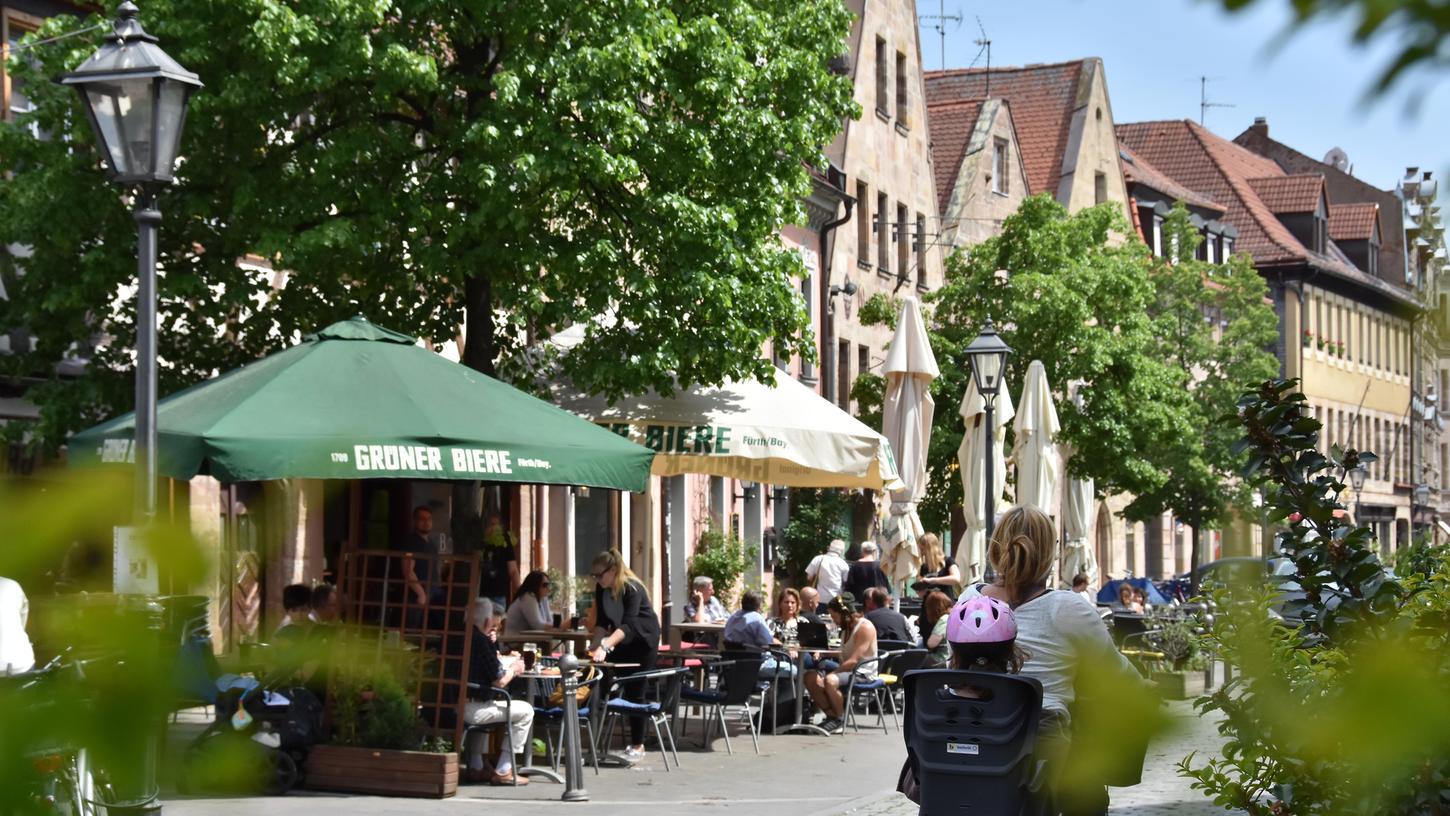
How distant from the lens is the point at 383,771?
12.3m

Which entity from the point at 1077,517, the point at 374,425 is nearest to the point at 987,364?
the point at 374,425

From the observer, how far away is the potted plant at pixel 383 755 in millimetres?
12219

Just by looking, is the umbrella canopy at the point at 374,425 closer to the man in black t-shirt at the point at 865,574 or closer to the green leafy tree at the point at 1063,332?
the man in black t-shirt at the point at 865,574

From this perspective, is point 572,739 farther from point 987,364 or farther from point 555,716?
point 987,364

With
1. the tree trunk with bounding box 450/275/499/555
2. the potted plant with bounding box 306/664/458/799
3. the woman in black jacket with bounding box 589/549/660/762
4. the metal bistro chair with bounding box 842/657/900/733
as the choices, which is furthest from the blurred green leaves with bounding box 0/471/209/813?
the metal bistro chair with bounding box 842/657/900/733

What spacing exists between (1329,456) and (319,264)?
1154 centimetres

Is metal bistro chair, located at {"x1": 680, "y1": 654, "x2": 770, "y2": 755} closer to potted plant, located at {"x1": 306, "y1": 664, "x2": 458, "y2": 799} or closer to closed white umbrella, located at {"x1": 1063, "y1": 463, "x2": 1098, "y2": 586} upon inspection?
potted plant, located at {"x1": 306, "y1": 664, "x2": 458, "y2": 799}

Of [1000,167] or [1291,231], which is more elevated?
[1291,231]

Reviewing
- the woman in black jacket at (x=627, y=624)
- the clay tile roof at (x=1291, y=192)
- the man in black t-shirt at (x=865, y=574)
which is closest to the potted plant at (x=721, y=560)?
the man in black t-shirt at (x=865, y=574)

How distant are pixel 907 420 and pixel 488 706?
11.3 meters

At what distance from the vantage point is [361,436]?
11.5 m

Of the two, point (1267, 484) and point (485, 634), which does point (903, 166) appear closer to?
point (485, 634)

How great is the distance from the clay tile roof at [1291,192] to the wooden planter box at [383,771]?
202 ft

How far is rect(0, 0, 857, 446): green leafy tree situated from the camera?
52.5 ft
